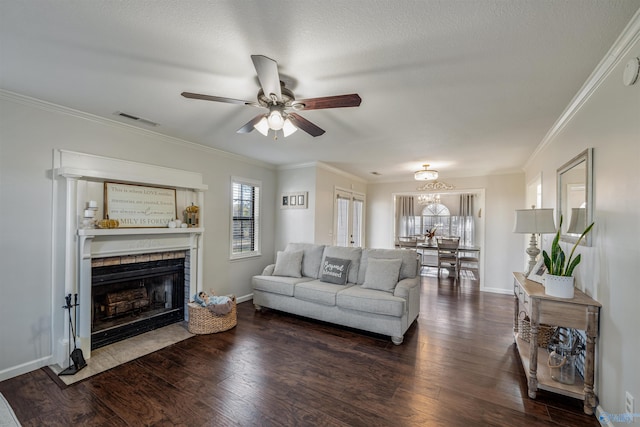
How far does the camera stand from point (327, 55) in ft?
5.98

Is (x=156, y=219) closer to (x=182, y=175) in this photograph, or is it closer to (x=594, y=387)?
(x=182, y=175)

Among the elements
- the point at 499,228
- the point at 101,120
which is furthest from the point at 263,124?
the point at 499,228

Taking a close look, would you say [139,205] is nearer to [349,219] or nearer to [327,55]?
[327,55]

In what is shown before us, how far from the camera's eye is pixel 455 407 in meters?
2.09

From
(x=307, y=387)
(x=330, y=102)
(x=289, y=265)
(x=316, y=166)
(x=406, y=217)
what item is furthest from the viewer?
(x=406, y=217)

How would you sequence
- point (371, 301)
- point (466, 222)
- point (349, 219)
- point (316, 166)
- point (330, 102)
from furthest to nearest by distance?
point (466, 222) < point (349, 219) < point (316, 166) < point (371, 301) < point (330, 102)

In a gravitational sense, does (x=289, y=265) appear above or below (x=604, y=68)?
below

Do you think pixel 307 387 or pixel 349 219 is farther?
pixel 349 219

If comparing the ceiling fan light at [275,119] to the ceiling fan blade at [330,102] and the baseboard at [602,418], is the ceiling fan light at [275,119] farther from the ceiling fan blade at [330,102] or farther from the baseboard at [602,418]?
the baseboard at [602,418]

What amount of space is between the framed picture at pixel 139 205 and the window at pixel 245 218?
3.77 ft

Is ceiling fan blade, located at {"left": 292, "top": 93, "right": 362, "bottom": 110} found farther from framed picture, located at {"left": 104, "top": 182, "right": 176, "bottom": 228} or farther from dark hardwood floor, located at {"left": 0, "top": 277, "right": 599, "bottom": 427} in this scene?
framed picture, located at {"left": 104, "top": 182, "right": 176, "bottom": 228}

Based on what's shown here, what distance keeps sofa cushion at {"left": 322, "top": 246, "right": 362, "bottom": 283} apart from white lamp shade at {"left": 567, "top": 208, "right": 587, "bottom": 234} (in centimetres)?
239

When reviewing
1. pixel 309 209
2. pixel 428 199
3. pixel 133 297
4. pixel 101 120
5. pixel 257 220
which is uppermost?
pixel 101 120

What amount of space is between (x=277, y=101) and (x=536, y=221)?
2.70 m
